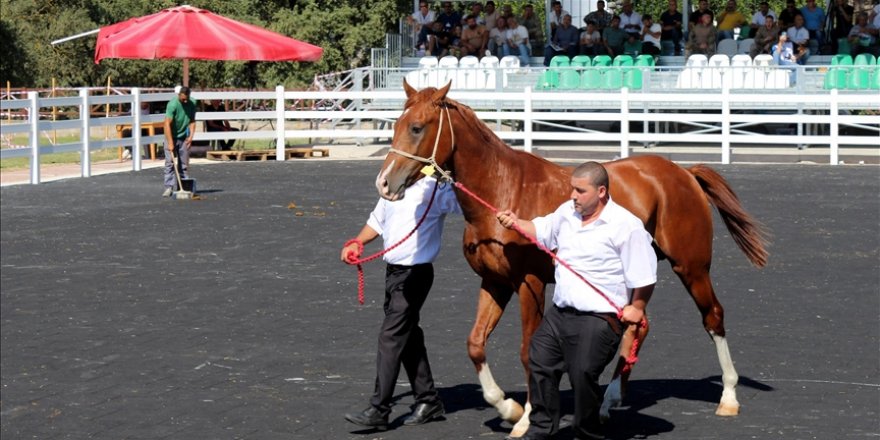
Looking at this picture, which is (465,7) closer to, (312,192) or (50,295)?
(312,192)

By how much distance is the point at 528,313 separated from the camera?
712cm

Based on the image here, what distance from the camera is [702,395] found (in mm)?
8172

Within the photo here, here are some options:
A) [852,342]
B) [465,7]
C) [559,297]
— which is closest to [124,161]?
[465,7]

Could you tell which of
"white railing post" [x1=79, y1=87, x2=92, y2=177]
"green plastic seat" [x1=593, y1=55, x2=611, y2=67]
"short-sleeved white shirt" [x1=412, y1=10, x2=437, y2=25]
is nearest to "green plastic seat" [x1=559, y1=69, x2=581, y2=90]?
"green plastic seat" [x1=593, y1=55, x2=611, y2=67]

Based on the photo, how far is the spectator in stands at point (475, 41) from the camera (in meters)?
33.4

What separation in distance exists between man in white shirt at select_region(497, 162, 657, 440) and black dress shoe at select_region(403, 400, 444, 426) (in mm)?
1003

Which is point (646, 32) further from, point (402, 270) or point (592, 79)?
point (402, 270)

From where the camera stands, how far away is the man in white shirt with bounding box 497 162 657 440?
6.50 meters

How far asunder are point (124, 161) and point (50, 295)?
644 inches

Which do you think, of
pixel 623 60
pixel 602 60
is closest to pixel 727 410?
pixel 623 60

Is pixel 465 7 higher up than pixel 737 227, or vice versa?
pixel 465 7

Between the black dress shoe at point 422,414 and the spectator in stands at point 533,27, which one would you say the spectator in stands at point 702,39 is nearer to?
the spectator in stands at point 533,27

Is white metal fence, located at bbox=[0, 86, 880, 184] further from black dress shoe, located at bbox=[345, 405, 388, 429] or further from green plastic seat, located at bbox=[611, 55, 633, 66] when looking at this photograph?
black dress shoe, located at bbox=[345, 405, 388, 429]

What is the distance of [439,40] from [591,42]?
4028 millimetres
